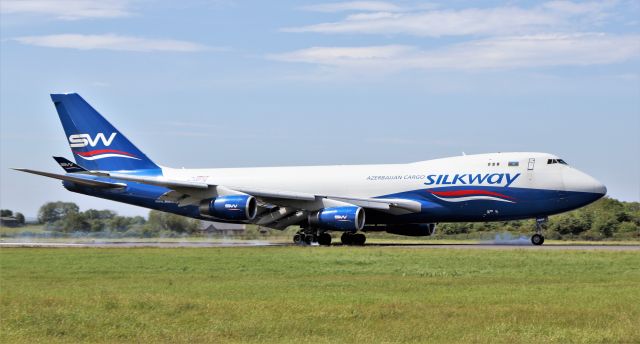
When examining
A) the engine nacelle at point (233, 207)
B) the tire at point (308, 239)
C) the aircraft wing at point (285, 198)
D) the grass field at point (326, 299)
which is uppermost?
the aircraft wing at point (285, 198)

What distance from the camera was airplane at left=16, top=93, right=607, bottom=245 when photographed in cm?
4172

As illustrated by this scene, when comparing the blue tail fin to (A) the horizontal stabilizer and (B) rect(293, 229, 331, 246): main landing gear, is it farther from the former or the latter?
(B) rect(293, 229, 331, 246): main landing gear

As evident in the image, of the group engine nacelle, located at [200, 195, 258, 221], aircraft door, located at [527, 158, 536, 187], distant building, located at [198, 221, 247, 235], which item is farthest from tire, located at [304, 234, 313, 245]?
distant building, located at [198, 221, 247, 235]

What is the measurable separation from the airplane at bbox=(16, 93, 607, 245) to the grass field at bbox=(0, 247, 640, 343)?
30.3ft

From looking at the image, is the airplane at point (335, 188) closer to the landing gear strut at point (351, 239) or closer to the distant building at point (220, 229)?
the landing gear strut at point (351, 239)

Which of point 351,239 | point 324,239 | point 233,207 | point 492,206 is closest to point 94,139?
point 233,207

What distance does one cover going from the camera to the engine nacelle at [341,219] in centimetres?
4166

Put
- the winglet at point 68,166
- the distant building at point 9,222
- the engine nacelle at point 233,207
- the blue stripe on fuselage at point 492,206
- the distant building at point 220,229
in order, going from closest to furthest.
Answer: the blue stripe on fuselage at point 492,206 → the engine nacelle at point 233,207 → the winglet at point 68,166 → the distant building at point 9,222 → the distant building at point 220,229

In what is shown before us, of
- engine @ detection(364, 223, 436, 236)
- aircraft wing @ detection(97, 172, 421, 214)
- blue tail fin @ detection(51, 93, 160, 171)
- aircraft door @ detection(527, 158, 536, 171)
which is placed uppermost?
blue tail fin @ detection(51, 93, 160, 171)

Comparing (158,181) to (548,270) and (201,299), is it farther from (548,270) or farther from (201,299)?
(201,299)

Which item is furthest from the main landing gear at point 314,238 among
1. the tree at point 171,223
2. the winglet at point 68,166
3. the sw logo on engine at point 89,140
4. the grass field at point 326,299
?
the tree at point 171,223

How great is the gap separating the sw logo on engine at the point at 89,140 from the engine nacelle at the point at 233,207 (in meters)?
9.84

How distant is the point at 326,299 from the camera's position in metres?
19.4

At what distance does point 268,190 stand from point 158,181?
6328 mm
